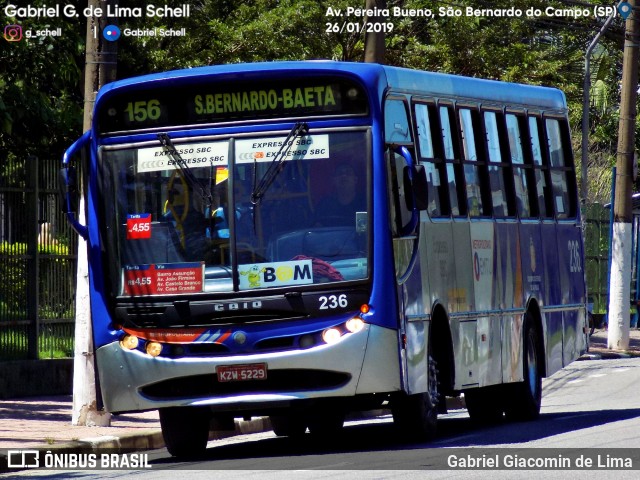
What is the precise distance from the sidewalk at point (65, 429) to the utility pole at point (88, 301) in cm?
22

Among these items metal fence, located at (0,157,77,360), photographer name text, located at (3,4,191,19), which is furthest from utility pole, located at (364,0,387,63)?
metal fence, located at (0,157,77,360)

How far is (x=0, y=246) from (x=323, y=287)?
22.8 ft

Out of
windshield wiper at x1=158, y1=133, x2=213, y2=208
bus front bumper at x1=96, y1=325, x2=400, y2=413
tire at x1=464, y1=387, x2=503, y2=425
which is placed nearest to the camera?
bus front bumper at x1=96, y1=325, x2=400, y2=413

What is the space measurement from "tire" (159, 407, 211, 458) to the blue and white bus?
1 centimetres

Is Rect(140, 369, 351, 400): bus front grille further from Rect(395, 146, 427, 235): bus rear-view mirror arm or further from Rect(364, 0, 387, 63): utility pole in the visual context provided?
Rect(364, 0, 387, 63): utility pole

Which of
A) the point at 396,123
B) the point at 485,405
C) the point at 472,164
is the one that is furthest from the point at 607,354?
the point at 396,123

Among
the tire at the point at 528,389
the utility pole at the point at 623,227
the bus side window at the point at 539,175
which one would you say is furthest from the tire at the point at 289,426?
the utility pole at the point at 623,227

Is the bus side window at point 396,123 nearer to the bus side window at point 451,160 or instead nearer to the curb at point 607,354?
the bus side window at point 451,160

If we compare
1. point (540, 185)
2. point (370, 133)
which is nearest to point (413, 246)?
point (370, 133)

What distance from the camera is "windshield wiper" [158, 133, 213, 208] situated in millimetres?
12766

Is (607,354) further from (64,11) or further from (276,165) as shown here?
(276,165)

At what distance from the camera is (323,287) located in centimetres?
1241

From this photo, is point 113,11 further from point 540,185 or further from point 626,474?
point 626,474


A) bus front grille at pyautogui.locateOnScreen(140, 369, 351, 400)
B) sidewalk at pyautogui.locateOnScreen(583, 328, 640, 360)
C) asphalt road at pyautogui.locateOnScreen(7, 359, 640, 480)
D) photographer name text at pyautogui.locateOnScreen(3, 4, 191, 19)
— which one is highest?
photographer name text at pyautogui.locateOnScreen(3, 4, 191, 19)
